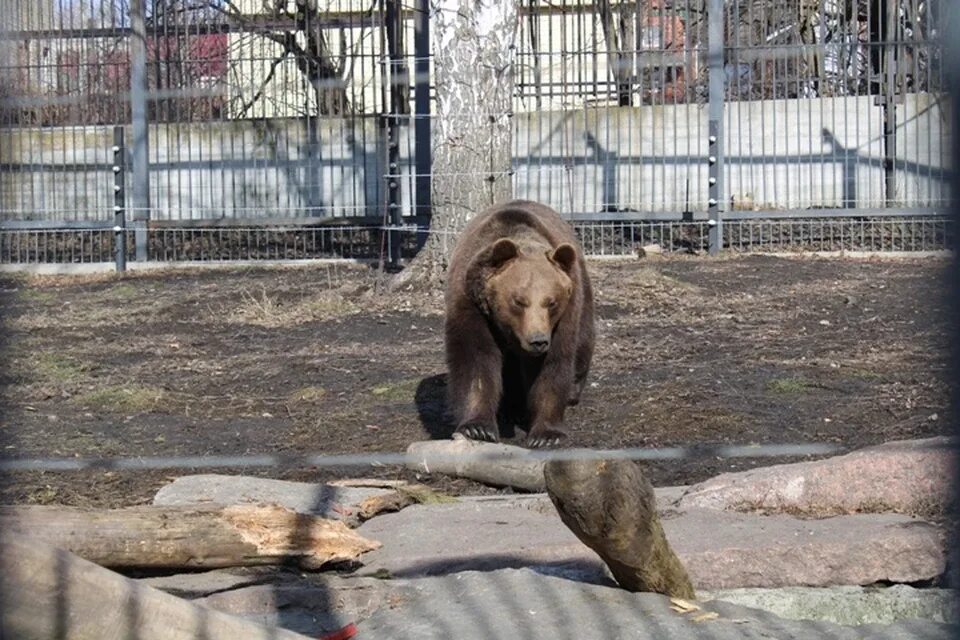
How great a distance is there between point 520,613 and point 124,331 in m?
6.04

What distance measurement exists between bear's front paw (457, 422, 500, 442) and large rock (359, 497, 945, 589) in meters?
1.12

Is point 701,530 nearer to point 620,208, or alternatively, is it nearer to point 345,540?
point 345,540

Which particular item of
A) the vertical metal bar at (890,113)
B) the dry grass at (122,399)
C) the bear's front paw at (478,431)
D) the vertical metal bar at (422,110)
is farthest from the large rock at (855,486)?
the vertical metal bar at (890,113)

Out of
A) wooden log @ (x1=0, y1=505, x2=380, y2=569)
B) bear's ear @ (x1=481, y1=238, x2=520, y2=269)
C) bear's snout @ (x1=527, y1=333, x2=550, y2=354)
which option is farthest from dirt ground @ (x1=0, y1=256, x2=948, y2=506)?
wooden log @ (x1=0, y1=505, x2=380, y2=569)

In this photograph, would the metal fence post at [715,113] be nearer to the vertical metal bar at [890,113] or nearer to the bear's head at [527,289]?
the vertical metal bar at [890,113]

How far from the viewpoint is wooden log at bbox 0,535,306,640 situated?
2.51 metres

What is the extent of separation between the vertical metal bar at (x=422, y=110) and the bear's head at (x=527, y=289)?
5433 millimetres

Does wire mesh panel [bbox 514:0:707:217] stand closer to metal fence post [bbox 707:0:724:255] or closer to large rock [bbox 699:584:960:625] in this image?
metal fence post [bbox 707:0:724:255]

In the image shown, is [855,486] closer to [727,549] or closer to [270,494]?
[727,549]

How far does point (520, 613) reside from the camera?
3828 millimetres

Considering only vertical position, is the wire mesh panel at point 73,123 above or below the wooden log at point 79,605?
above

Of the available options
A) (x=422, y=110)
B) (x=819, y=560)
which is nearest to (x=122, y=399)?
(x=819, y=560)

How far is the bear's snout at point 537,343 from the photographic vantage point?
6086mm

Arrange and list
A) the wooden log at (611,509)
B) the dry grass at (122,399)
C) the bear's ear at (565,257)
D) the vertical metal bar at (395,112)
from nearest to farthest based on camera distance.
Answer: the wooden log at (611,509) → the bear's ear at (565,257) → the dry grass at (122,399) → the vertical metal bar at (395,112)
